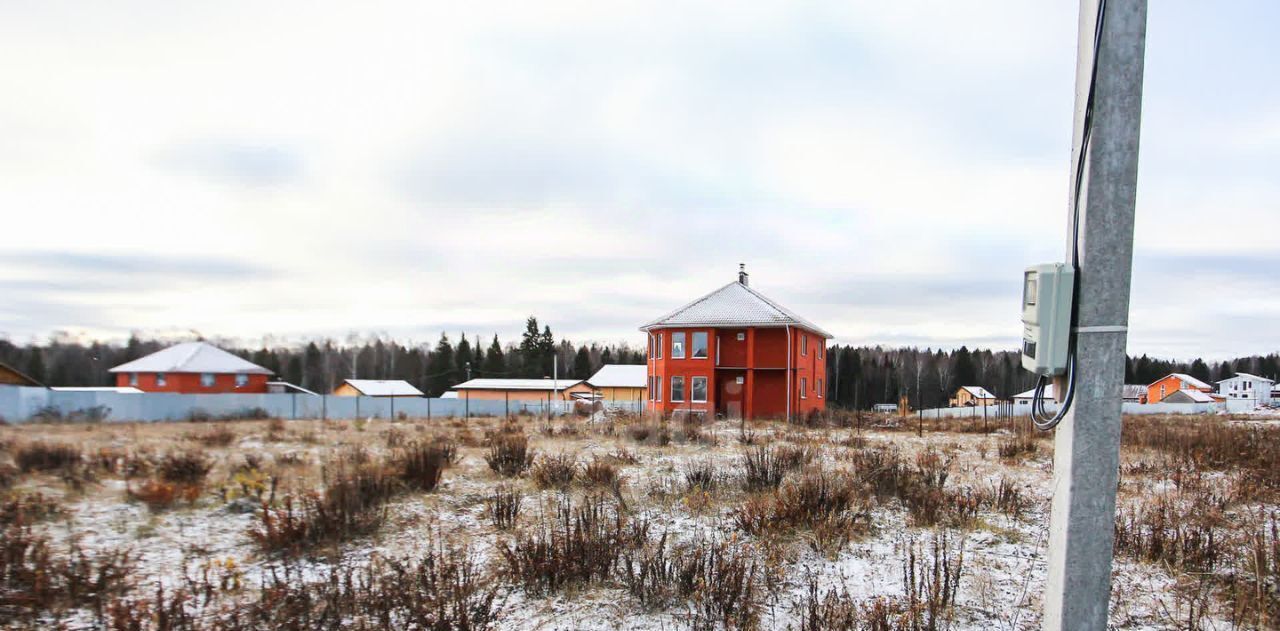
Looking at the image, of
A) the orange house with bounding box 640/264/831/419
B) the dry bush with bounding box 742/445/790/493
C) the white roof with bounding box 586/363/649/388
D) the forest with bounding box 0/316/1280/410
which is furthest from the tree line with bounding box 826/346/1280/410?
the dry bush with bounding box 742/445/790/493

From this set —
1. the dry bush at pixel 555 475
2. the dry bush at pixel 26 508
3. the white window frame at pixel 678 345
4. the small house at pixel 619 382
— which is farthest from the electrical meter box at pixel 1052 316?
the small house at pixel 619 382

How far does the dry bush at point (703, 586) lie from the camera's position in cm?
347

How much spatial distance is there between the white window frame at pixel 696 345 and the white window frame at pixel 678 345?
408 mm

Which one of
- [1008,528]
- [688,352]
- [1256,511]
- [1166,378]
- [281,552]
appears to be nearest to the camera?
[281,552]

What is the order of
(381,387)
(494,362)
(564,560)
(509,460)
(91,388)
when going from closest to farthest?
(564,560) < (509,460) < (91,388) < (381,387) < (494,362)

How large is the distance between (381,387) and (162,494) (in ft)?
165

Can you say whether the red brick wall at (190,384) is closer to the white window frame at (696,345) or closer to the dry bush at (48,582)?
the dry bush at (48,582)

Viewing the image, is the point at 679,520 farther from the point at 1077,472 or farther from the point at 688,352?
the point at 688,352

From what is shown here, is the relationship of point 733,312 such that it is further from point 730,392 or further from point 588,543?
point 588,543

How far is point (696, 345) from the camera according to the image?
2822 cm

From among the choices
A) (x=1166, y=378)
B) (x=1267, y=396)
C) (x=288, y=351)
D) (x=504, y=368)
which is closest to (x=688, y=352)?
(x=288, y=351)

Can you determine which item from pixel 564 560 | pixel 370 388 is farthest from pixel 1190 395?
pixel 564 560

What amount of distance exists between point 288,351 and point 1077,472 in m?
32.5

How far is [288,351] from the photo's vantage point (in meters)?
28.9
